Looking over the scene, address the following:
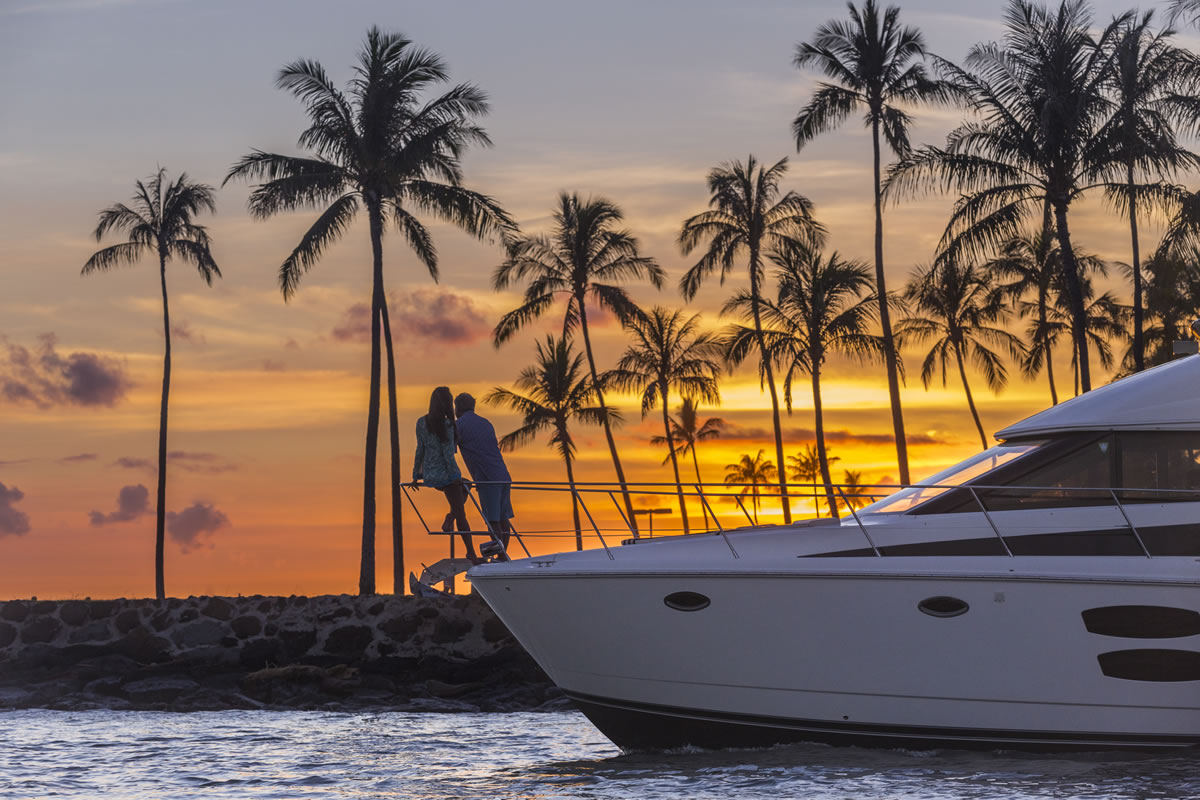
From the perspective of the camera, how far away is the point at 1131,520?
31.5 ft

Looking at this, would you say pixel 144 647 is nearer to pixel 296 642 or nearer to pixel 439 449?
pixel 296 642

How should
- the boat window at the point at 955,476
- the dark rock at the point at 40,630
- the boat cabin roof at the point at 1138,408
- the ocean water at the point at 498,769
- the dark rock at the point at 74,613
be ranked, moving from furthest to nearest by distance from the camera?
1. the dark rock at the point at 74,613
2. the dark rock at the point at 40,630
3. the boat window at the point at 955,476
4. the boat cabin roof at the point at 1138,408
5. the ocean water at the point at 498,769

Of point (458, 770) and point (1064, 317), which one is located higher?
point (1064, 317)

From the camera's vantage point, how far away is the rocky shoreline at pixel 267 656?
16422 millimetres

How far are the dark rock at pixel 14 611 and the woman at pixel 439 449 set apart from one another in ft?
31.2

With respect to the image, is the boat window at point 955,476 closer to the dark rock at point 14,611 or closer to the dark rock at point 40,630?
the dark rock at point 40,630

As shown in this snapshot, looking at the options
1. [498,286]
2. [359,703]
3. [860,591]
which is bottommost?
[359,703]

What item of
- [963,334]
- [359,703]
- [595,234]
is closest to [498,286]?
[595,234]

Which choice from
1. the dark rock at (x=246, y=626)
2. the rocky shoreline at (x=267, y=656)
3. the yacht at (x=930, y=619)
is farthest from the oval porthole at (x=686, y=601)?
the dark rock at (x=246, y=626)

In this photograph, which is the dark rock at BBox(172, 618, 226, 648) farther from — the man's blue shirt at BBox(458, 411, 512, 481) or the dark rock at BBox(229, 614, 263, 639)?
the man's blue shirt at BBox(458, 411, 512, 481)

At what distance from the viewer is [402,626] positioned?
17.4m

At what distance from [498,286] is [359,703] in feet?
78.1

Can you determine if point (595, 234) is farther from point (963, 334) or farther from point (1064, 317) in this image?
point (1064, 317)

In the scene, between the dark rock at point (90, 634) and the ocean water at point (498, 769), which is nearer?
the ocean water at point (498, 769)
